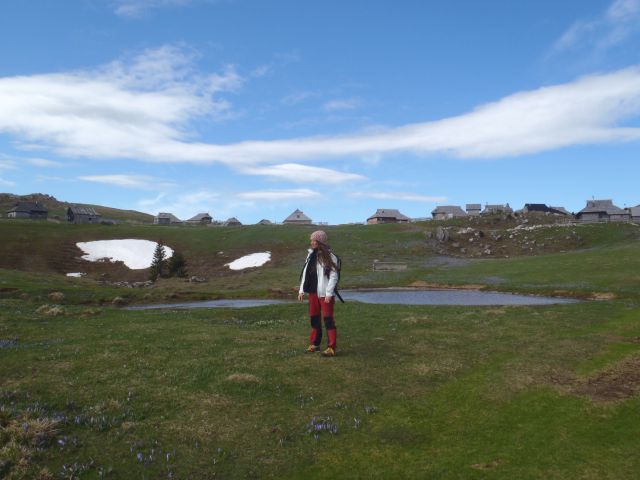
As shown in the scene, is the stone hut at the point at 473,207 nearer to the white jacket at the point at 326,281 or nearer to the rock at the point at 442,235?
the rock at the point at 442,235

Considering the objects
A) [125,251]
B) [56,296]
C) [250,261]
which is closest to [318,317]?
[56,296]

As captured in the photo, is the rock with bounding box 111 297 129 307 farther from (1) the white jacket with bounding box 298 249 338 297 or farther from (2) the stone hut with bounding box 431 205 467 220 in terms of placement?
(2) the stone hut with bounding box 431 205 467 220

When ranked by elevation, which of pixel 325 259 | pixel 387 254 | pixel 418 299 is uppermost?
pixel 325 259

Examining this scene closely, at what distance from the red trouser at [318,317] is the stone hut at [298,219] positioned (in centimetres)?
17510

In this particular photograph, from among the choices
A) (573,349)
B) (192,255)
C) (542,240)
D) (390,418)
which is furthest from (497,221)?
(390,418)

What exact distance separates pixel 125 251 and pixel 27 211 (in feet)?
256

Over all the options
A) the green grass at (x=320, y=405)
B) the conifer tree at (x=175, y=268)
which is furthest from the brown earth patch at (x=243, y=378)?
the conifer tree at (x=175, y=268)

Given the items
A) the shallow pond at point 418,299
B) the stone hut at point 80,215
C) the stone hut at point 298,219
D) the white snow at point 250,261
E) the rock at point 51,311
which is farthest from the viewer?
the stone hut at point 298,219

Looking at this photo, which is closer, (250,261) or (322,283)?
(322,283)

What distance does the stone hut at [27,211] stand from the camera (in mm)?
146625

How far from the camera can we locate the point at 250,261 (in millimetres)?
88625

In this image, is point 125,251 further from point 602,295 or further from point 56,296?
point 602,295

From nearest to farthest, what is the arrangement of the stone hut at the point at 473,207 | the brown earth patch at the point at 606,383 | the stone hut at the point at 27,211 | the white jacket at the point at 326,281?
the brown earth patch at the point at 606,383 < the white jacket at the point at 326,281 < the stone hut at the point at 27,211 < the stone hut at the point at 473,207

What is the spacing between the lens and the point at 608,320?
81.5ft
